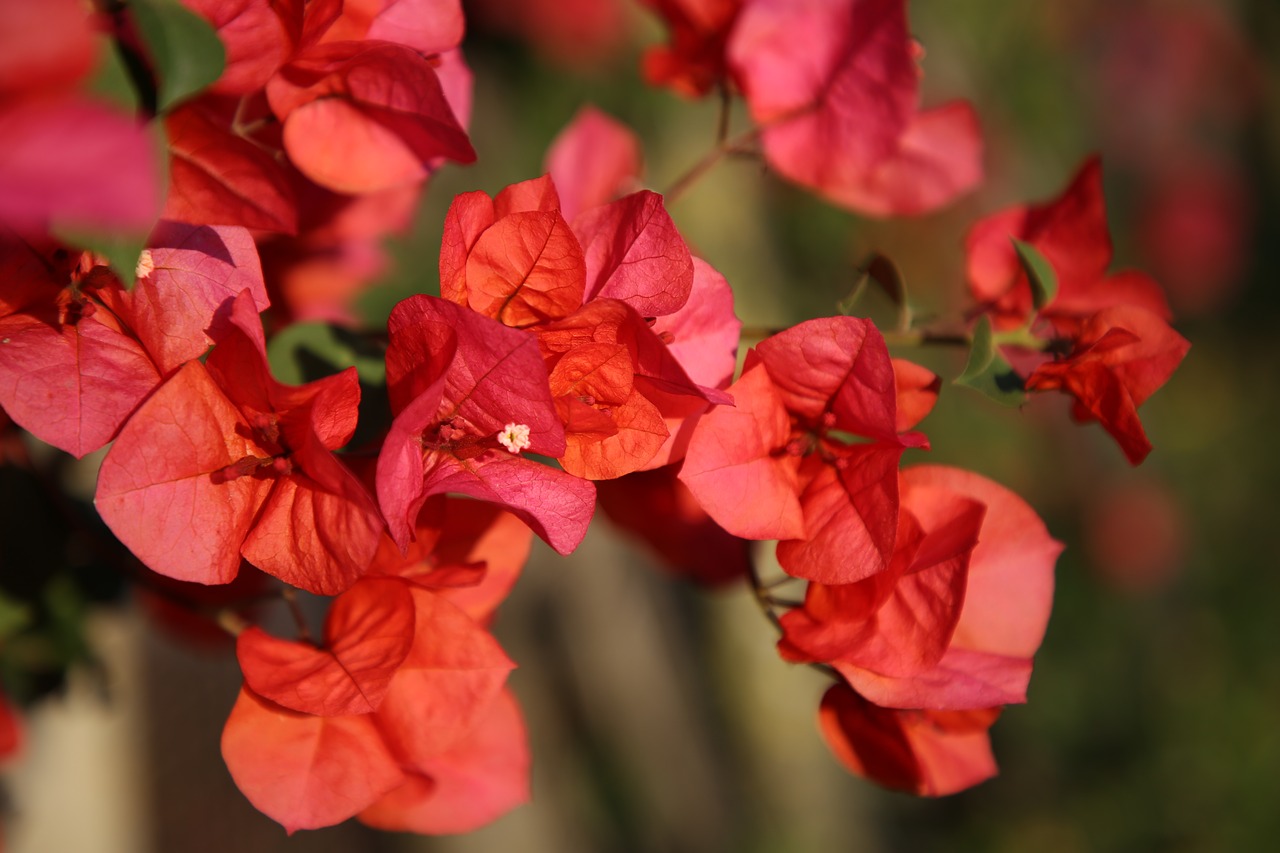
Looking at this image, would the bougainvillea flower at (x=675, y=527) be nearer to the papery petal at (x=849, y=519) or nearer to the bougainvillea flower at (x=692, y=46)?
the papery petal at (x=849, y=519)

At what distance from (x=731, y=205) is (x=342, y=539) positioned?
2.39 m

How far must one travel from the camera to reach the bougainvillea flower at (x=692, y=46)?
66 centimetres

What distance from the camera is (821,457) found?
48 cm

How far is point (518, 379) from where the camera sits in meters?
0.37

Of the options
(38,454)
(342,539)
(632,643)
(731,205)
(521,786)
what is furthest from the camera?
(731,205)

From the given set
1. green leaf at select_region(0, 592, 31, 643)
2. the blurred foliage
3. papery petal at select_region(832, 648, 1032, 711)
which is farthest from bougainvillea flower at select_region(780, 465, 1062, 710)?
the blurred foliage

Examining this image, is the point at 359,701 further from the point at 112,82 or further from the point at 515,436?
the point at 112,82

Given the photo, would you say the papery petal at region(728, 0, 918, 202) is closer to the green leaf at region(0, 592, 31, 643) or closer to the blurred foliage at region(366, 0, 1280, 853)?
the green leaf at region(0, 592, 31, 643)

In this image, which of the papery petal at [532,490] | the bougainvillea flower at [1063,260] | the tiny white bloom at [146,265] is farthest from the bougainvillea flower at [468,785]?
the bougainvillea flower at [1063,260]

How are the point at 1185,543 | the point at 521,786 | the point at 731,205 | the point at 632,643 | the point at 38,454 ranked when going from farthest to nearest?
the point at 1185,543 < the point at 731,205 < the point at 632,643 < the point at 38,454 < the point at 521,786

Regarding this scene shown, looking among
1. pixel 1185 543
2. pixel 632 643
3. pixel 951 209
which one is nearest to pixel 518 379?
pixel 632 643

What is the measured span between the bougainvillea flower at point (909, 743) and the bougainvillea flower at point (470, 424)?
22 cm

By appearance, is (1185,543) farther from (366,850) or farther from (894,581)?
(894,581)

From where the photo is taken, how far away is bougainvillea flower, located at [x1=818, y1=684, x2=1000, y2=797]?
0.51 m
